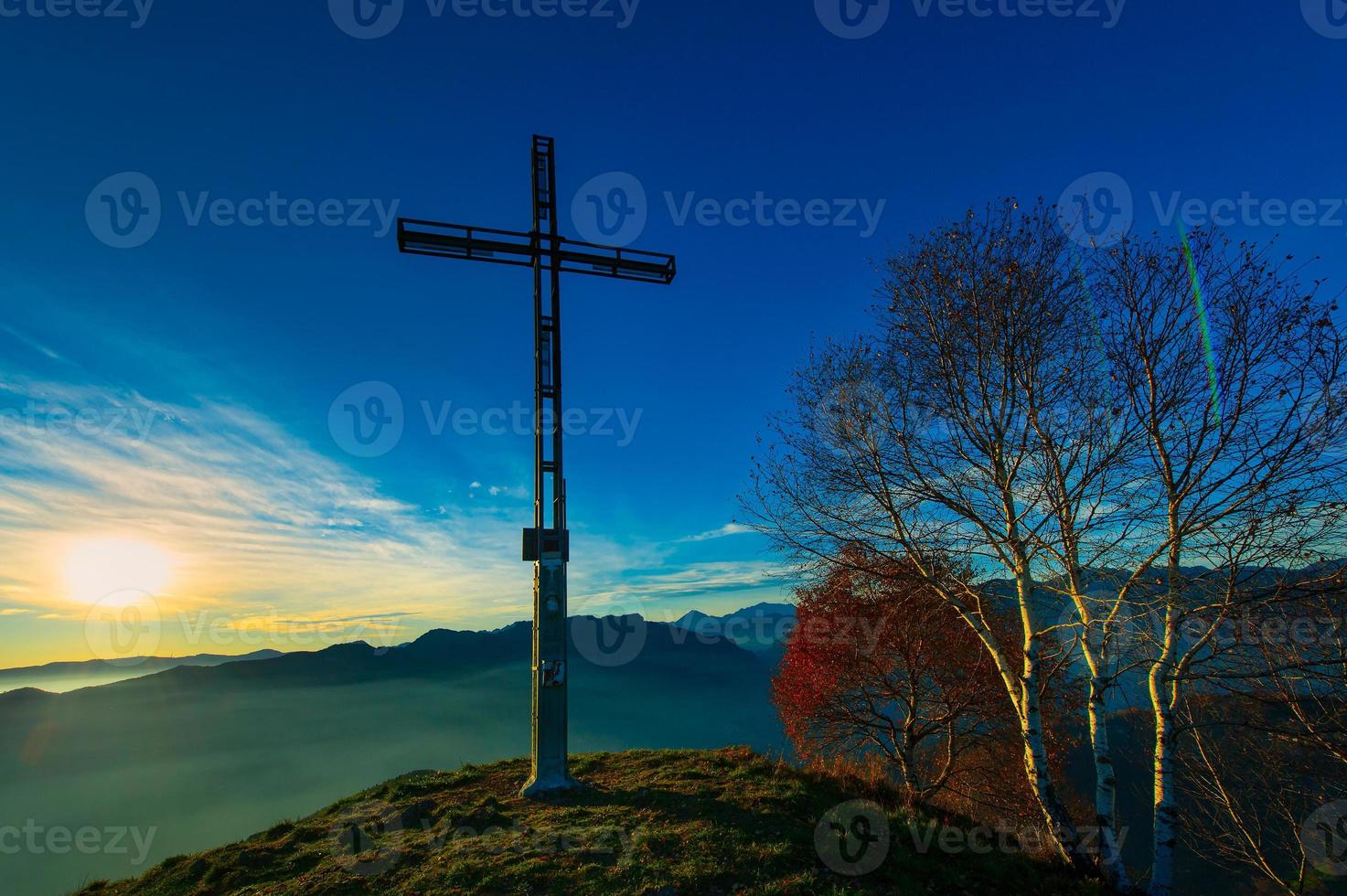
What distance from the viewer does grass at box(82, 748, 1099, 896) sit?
25.0 ft

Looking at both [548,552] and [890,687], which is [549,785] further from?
[890,687]

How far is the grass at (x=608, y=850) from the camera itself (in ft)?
25.0

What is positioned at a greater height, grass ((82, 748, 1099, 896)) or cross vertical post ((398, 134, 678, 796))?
cross vertical post ((398, 134, 678, 796))

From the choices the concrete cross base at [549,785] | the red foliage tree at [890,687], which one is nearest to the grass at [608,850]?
the concrete cross base at [549,785]

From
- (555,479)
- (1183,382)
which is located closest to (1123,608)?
(1183,382)

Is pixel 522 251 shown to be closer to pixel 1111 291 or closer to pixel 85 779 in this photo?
pixel 1111 291

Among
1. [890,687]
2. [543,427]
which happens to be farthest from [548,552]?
[890,687]

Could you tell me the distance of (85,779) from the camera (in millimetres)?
197750

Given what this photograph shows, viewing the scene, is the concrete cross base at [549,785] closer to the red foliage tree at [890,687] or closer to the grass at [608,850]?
the grass at [608,850]

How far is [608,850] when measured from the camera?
27.2ft

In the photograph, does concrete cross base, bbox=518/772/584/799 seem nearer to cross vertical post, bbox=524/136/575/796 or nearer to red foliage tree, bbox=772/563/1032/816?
cross vertical post, bbox=524/136/575/796

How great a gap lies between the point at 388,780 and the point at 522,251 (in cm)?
1411

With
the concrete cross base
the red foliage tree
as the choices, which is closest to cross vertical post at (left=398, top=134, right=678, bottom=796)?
the concrete cross base

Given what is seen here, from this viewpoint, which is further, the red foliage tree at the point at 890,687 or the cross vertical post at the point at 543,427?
the red foliage tree at the point at 890,687
